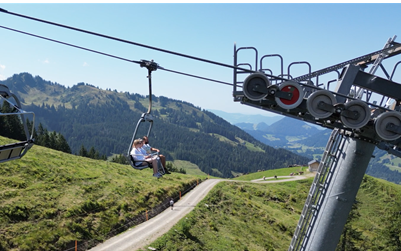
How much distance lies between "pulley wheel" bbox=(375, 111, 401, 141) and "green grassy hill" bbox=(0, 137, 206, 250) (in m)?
20.2

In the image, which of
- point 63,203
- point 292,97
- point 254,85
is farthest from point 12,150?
point 63,203

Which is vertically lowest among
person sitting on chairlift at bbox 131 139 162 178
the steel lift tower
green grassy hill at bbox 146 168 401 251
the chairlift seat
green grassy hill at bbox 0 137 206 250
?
green grassy hill at bbox 146 168 401 251

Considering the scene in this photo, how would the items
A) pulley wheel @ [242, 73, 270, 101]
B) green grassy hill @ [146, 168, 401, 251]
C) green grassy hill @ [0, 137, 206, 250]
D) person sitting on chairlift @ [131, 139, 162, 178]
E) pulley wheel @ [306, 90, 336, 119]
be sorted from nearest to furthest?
pulley wheel @ [306, 90, 336, 119] → pulley wheel @ [242, 73, 270, 101] → person sitting on chairlift @ [131, 139, 162, 178] → green grassy hill @ [0, 137, 206, 250] → green grassy hill @ [146, 168, 401, 251]

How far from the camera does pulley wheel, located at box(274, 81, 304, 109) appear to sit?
8.04 m

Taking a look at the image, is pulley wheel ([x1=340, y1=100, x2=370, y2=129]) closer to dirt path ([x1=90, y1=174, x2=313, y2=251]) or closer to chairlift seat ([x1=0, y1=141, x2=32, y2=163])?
chairlift seat ([x1=0, y1=141, x2=32, y2=163])

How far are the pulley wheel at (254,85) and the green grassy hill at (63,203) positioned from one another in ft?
58.8

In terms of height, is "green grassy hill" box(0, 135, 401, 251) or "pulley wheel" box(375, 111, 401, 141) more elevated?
"pulley wheel" box(375, 111, 401, 141)

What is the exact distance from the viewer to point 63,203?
974 inches

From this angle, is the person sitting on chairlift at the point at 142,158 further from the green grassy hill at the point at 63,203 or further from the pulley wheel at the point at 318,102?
the green grassy hill at the point at 63,203

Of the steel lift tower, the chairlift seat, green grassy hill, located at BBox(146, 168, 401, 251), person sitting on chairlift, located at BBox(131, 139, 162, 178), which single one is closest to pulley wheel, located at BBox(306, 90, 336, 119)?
the steel lift tower

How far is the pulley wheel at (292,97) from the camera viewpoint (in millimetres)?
8039

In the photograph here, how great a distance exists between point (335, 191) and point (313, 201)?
1.04 m

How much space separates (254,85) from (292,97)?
43.5 inches

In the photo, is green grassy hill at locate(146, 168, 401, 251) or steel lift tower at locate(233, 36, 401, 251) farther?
green grassy hill at locate(146, 168, 401, 251)
